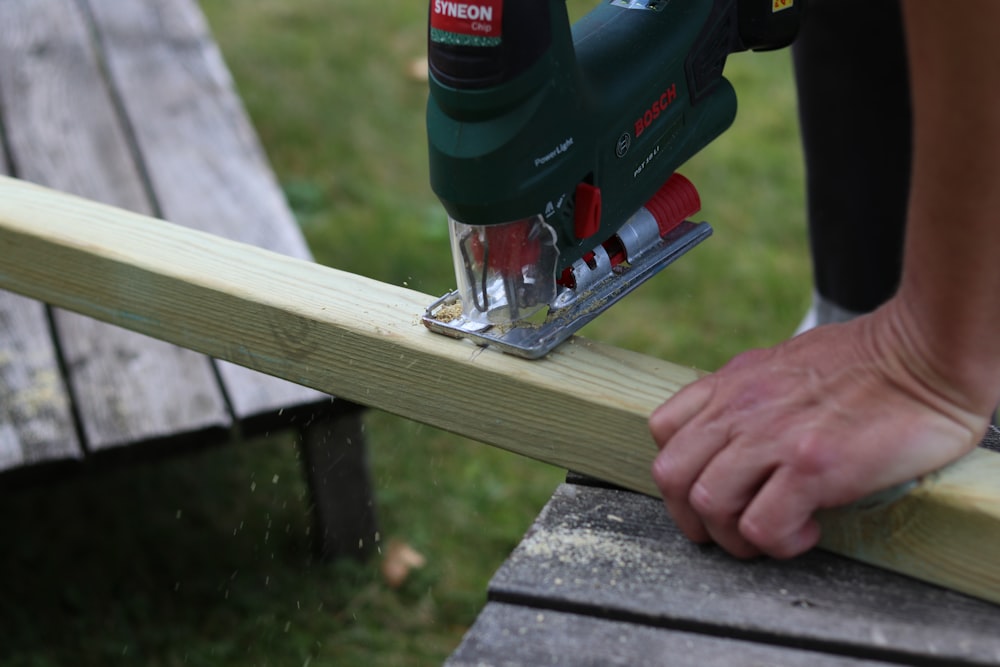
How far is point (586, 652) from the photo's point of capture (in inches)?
36.3

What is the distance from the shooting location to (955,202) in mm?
938

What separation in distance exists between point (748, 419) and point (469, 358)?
0.34m

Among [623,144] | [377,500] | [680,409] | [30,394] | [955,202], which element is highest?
[955,202]

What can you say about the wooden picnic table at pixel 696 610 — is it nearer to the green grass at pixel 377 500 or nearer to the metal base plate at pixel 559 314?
the metal base plate at pixel 559 314

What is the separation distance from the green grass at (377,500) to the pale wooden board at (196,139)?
54 centimetres

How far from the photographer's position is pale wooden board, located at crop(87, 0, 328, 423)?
228 centimetres

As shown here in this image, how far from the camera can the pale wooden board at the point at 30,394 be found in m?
1.89

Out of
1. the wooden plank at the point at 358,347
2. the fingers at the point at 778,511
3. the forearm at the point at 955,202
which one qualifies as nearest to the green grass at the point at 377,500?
the wooden plank at the point at 358,347

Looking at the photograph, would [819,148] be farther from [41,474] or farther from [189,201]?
[41,474]

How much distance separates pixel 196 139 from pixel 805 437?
206 centimetres

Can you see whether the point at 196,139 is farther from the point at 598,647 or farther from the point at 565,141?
the point at 598,647

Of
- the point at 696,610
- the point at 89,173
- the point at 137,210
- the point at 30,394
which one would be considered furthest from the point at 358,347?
the point at 89,173

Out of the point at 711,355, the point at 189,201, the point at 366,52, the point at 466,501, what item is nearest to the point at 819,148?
the point at 711,355

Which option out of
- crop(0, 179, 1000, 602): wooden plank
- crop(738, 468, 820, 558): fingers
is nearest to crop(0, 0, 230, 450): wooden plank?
crop(0, 179, 1000, 602): wooden plank
